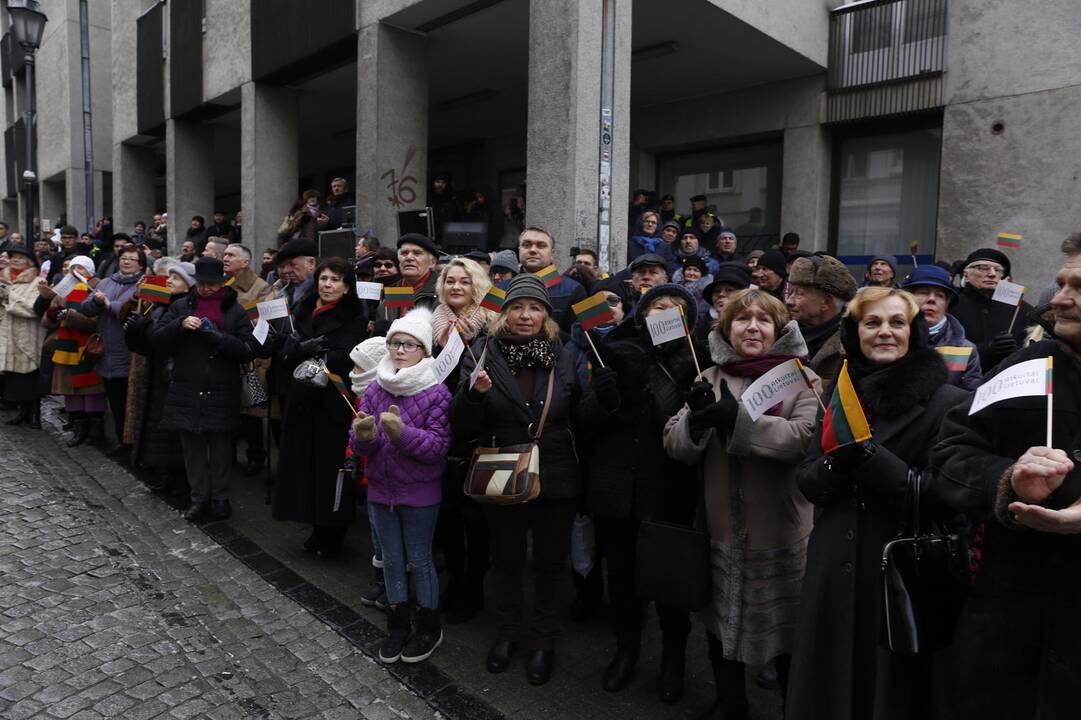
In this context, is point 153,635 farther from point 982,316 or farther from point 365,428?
point 982,316

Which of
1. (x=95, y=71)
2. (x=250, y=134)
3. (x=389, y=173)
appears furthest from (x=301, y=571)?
(x=95, y=71)

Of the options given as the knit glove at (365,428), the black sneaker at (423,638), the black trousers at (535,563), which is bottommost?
the black sneaker at (423,638)

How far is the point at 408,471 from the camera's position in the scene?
385 centimetres

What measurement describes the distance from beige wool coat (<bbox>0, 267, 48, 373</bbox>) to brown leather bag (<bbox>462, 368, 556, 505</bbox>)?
7512mm

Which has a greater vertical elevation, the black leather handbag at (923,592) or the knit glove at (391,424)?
the knit glove at (391,424)

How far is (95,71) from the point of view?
Result: 2239 cm

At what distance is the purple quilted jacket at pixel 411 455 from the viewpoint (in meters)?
3.84

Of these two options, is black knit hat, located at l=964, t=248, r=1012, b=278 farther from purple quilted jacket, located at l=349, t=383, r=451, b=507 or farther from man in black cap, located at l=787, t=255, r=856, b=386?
purple quilted jacket, located at l=349, t=383, r=451, b=507

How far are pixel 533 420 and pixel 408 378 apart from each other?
666 millimetres

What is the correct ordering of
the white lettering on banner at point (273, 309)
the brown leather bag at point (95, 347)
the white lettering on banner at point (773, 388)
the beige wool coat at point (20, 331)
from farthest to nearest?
the beige wool coat at point (20, 331) → the brown leather bag at point (95, 347) → the white lettering on banner at point (273, 309) → the white lettering on banner at point (773, 388)

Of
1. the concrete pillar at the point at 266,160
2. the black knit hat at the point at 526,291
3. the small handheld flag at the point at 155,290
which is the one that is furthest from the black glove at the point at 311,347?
the concrete pillar at the point at 266,160

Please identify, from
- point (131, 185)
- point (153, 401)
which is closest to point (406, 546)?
point (153, 401)

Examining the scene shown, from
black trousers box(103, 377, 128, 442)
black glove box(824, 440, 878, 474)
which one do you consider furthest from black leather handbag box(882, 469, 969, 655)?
black trousers box(103, 377, 128, 442)

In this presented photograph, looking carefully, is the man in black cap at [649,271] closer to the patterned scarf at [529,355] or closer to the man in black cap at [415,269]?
the man in black cap at [415,269]
